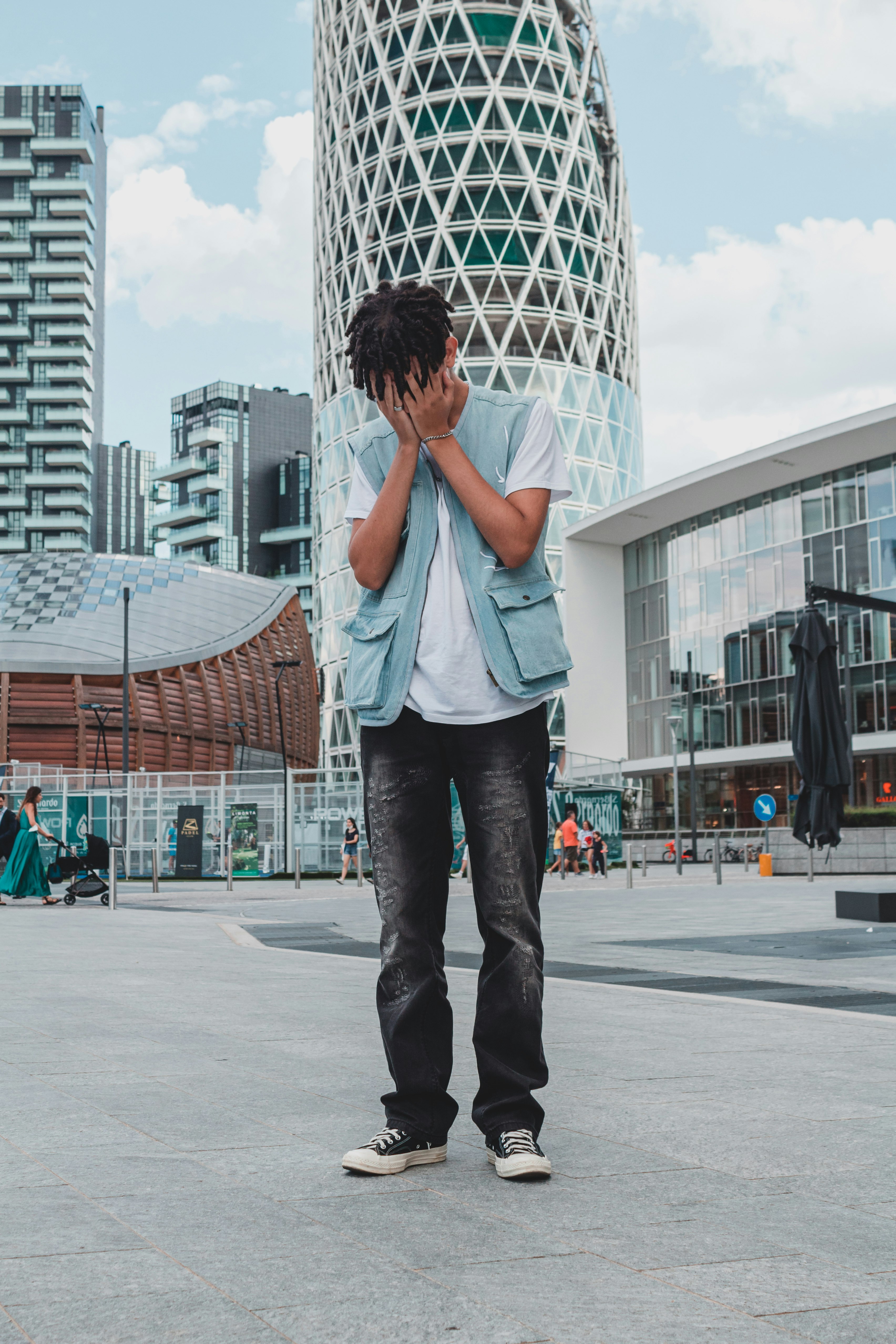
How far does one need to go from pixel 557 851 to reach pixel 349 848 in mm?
5452

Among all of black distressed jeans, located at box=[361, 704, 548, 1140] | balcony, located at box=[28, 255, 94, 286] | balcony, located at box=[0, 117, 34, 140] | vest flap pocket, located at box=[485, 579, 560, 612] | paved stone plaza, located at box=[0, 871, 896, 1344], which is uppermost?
balcony, located at box=[0, 117, 34, 140]

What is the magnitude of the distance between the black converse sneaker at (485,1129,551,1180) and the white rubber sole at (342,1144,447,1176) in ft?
0.58

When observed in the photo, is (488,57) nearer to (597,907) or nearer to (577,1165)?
(597,907)

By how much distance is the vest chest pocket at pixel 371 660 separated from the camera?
11.0ft

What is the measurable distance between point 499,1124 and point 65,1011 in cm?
354

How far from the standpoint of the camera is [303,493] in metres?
141

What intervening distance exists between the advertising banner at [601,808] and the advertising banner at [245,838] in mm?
9583

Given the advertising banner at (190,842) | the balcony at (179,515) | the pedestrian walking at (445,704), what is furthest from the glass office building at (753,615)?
the balcony at (179,515)

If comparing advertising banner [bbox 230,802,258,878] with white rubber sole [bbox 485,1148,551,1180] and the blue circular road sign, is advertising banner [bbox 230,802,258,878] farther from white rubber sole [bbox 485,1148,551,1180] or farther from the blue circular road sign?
white rubber sole [bbox 485,1148,551,1180]

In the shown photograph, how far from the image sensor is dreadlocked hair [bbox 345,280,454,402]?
3.35 meters

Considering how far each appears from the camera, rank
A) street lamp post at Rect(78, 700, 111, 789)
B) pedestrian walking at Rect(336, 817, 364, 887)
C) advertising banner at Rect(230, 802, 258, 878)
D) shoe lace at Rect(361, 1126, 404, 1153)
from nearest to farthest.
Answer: shoe lace at Rect(361, 1126, 404, 1153) → pedestrian walking at Rect(336, 817, 364, 887) → advertising banner at Rect(230, 802, 258, 878) → street lamp post at Rect(78, 700, 111, 789)

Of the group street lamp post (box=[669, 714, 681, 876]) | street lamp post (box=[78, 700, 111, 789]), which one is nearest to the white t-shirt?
street lamp post (box=[669, 714, 681, 876])

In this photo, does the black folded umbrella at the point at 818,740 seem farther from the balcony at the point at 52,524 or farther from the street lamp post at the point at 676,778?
the balcony at the point at 52,524

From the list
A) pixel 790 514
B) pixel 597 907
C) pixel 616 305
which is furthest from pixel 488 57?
pixel 597 907
